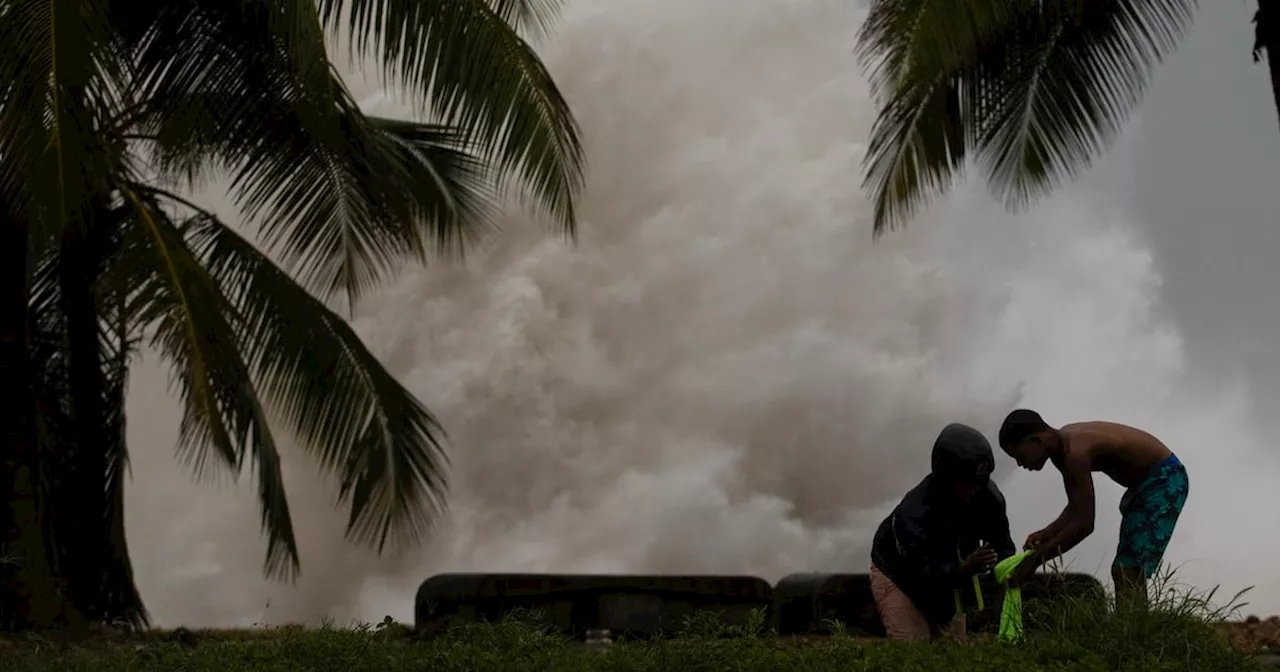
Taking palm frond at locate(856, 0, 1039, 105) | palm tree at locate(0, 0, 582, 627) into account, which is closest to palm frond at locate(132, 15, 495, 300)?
palm tree at locate(0, 0, 582, 627)

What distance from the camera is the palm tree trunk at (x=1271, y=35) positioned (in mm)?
9000

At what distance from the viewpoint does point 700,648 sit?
18.8 ft

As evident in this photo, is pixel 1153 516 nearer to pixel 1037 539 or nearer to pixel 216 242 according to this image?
pixel 1037 539

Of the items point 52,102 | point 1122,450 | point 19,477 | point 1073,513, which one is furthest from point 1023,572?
point 19,477

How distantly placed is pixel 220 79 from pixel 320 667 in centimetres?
631

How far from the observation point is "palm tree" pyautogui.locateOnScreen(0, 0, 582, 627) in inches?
367

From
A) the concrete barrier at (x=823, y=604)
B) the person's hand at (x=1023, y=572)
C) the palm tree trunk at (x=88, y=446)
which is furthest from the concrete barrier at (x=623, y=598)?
the palm tree trunk at (x=88, y=446)

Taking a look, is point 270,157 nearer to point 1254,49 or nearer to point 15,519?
point 15,519

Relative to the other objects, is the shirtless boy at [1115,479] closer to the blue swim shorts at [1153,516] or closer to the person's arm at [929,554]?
the blue swim shorts at [1153,516]

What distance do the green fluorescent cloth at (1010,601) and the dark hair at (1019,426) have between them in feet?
1.63

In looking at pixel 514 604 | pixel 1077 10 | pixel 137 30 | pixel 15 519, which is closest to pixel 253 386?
pixel 15 519

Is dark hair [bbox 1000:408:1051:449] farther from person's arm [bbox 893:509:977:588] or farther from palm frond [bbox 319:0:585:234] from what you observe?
palm frond [bbox 319:0:585:234]

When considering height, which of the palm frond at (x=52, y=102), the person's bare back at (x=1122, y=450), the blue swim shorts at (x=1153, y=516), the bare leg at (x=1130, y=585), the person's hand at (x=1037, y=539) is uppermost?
the palm frond at (x=52, y=102)

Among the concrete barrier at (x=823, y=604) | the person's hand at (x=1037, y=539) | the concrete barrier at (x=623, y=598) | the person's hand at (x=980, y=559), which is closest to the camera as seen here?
the person's hand at (x=980, y=559)
